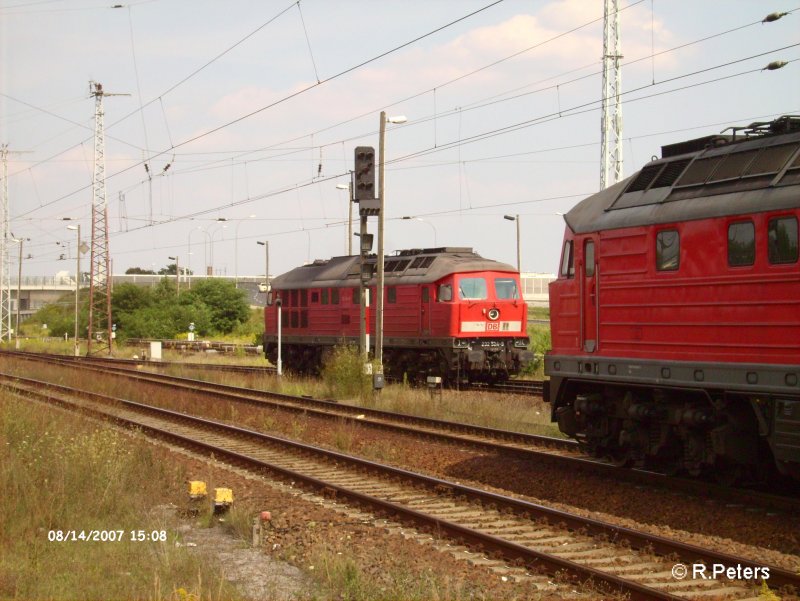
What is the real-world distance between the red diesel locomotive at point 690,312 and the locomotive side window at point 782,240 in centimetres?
2

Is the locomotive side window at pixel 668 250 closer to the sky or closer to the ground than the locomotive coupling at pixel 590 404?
closer to the sky

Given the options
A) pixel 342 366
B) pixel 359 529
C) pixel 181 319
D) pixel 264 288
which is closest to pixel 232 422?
pixel 342 366

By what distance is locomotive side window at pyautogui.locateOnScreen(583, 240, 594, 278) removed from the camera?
1363 cm

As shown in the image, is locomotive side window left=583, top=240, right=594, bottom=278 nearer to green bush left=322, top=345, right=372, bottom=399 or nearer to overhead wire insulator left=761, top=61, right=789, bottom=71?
overhead wire insulator left=761, top=61, right=789, bottom=71

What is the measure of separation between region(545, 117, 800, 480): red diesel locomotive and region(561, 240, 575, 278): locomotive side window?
0.02 meters

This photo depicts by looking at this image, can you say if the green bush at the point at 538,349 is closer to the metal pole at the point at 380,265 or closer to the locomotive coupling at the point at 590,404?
the metal pole at the point at 380,265

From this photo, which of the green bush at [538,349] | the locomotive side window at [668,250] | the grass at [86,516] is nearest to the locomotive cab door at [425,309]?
the green bush at [538,349]

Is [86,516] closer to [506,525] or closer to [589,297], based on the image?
[506,525]

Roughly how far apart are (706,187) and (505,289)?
17.7 m

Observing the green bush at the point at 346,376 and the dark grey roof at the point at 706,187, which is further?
the green bush at the point at 346,376

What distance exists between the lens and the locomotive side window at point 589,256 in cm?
1363

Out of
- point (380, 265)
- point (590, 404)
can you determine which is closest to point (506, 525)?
point (590, 404)

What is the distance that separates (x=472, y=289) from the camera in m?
28.7

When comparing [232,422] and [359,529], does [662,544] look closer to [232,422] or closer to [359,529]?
[359,529]
